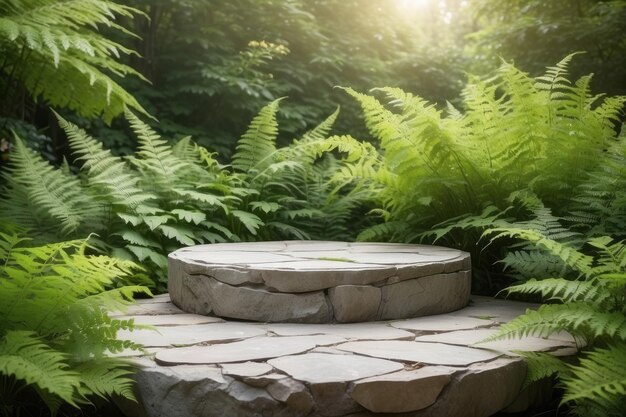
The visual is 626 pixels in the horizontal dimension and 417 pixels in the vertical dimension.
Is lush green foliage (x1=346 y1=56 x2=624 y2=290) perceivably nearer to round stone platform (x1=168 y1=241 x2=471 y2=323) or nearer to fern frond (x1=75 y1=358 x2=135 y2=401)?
round stone platform (x1=168 y1=241 x2=471 y2=323)

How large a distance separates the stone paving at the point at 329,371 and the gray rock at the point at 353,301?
11 centimetres

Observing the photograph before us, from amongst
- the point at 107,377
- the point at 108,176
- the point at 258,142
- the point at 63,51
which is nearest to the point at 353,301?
the point at 107,377

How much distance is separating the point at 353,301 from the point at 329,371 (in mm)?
947

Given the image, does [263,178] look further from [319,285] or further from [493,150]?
[319,285]

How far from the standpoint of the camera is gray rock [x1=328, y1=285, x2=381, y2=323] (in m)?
3.49

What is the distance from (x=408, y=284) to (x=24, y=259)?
1.96m

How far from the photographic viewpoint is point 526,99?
4.40 m

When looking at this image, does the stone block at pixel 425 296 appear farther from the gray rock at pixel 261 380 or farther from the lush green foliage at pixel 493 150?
the gray rock at pixel 261 380

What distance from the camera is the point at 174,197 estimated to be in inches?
201

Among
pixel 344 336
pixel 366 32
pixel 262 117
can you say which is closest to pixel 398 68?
pixel 366 32

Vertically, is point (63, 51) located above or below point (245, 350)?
above

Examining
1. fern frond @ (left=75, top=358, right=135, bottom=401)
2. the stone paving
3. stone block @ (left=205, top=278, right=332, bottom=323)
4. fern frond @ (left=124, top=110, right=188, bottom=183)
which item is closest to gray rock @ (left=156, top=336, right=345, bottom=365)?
the stone paving

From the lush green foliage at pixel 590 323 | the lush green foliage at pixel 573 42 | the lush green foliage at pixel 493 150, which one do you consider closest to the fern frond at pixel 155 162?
the lush green foliage at pixel 493 150

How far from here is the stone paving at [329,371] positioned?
98.3 inches
